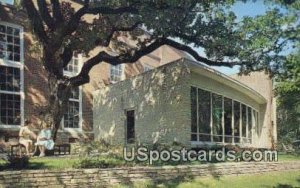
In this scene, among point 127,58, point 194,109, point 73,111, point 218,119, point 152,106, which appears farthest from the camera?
point 73,111

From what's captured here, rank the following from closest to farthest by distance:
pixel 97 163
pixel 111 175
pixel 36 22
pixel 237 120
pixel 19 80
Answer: pixel 111 175
pixel 97 163
pixel 36 22
pixel 19 80
pixel 237 120

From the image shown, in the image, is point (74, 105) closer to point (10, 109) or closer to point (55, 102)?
point (10, 109)

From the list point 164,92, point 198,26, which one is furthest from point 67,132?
point 198,26

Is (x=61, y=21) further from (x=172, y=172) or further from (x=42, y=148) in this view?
(x=172, y=172)

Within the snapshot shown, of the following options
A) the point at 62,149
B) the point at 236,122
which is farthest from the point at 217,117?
the point at 62,149

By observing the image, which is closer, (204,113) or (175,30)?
(175,30)

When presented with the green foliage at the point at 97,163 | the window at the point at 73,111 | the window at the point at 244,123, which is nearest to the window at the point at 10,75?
the window at the point at 73,111

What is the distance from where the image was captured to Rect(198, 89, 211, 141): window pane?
21.9m

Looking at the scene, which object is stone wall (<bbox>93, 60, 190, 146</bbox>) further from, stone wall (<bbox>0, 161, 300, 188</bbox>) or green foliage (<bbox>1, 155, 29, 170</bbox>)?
green foliage (<bbox>1, 155, 29, 170</bbox>)

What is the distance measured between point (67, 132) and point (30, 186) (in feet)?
51.7

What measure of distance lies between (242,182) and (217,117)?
806cm

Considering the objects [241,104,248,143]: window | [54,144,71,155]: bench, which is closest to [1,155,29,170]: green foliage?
[54,144,71,155]: bench

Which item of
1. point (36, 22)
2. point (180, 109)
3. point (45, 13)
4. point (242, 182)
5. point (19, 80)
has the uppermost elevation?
point (45, 13)

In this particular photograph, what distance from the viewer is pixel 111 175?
1343cm
